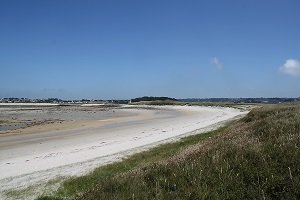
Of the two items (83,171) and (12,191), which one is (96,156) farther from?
(12,191)

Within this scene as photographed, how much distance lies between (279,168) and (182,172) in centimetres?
168

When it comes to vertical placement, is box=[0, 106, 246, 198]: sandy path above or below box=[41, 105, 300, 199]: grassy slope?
below

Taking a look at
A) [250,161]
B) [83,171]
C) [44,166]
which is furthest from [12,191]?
[250,161]

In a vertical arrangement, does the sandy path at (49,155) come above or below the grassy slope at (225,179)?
below

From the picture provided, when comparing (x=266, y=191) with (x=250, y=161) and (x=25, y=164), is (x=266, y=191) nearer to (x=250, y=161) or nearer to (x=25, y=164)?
(x=250, y=161)

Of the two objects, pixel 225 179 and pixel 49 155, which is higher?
pixel 225 179

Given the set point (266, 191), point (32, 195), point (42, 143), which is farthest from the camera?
point (42, 143)

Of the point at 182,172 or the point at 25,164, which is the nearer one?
the point at 182,172

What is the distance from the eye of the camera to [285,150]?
7.56 metres

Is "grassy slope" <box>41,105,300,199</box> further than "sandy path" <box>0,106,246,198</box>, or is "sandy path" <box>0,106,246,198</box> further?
"sandy path" <box>0,106,246,198</box>

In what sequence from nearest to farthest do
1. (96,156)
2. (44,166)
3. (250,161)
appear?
(250,161)
(44,166)
(96,156)

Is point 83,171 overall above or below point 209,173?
below

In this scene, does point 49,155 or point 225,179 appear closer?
point 225,179

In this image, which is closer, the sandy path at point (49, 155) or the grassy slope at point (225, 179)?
the grassy slope at point (225, 179)
